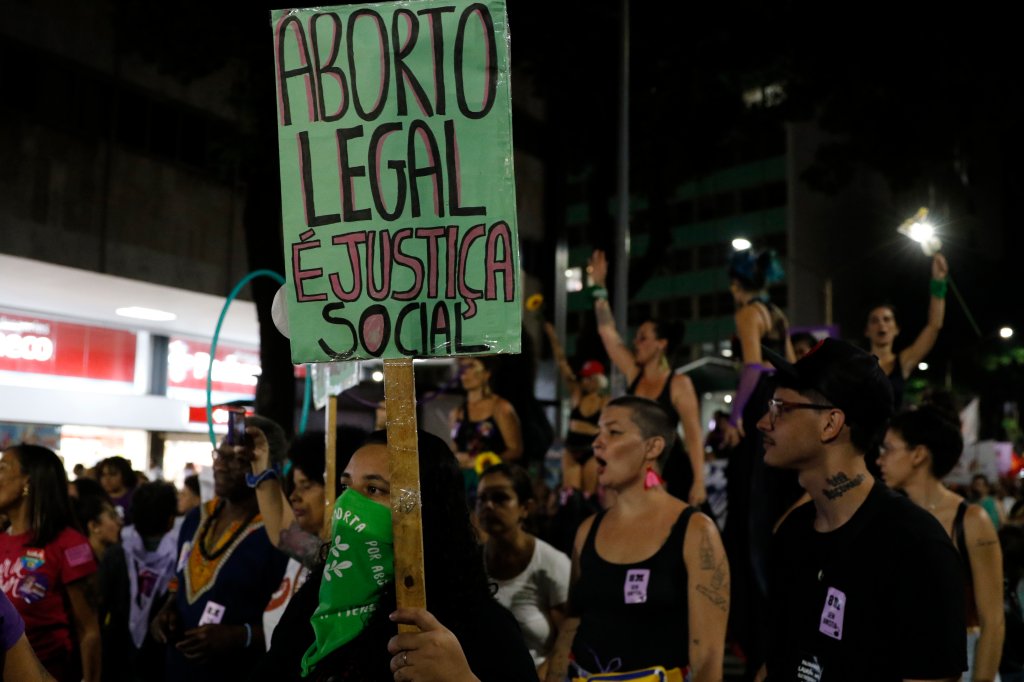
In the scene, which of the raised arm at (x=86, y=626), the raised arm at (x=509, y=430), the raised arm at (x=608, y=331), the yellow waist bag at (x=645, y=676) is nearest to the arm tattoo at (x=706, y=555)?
the yellow waist bag at (x=645, y=676)

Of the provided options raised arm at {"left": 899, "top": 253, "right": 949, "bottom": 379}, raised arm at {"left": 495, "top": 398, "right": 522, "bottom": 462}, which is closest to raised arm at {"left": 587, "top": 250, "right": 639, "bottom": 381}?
raised arm at {"left": 495, "top": 398, "right": 522, "bottom": 462}

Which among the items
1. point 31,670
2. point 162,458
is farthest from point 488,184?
point 162,458

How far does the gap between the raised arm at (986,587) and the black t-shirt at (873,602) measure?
146cm

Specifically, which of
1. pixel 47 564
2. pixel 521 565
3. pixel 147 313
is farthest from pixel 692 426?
pixel 147 313

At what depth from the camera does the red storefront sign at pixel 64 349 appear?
54.4ft

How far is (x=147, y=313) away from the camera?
17.9 meters

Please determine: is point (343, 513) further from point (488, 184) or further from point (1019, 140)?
point (1019, 140)

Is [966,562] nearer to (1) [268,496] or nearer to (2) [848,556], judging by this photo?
(2) [848,556]

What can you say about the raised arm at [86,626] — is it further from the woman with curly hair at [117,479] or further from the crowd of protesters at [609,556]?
the woman with curly hair at [117,479]

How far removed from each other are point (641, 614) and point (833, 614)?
1.17 meters

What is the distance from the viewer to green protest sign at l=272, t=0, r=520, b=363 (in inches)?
106

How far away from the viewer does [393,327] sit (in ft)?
8.83

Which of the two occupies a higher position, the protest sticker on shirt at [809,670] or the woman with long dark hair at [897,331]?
Answer: the woman with long dark hair at [897,331]

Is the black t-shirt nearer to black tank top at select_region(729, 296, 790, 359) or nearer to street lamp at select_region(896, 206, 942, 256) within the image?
black tank top at select_region(729, 296, 790, 359)
